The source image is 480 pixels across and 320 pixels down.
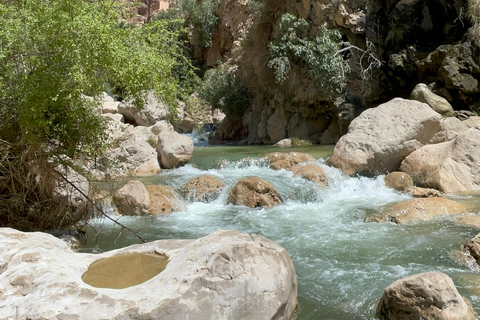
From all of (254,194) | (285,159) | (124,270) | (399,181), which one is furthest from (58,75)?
(285,159)

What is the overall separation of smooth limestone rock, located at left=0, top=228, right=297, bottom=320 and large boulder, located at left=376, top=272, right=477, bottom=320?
97cm

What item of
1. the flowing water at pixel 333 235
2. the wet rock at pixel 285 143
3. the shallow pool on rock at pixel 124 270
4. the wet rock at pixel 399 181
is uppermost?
the shallow pool on rock at pixel 124 270

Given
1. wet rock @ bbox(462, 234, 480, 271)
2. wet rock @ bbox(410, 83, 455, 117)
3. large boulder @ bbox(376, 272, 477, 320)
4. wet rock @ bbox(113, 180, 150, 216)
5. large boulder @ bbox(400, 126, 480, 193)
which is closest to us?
large boulder @ bbox(376, 272, 477, 320)

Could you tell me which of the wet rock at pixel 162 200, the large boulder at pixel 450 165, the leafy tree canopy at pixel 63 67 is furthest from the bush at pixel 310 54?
the leafy tree canopy at pixel 63 67

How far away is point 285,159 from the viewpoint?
41.2 feet

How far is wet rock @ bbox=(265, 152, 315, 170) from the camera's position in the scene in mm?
12203

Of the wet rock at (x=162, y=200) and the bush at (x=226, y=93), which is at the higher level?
the bush at (x=226, y=93)

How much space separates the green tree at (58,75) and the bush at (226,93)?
16401mm

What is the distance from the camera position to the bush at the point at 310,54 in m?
16.8

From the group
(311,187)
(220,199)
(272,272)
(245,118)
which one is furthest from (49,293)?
(245,118)

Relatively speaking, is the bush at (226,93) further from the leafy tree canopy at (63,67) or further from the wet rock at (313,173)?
the leafy tree canopy at (63,67)

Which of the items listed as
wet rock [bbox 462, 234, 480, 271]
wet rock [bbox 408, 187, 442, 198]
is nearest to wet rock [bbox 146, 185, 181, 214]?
wet rock [bbox 408, 187, 442, 198]

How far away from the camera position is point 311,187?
32.9 feet

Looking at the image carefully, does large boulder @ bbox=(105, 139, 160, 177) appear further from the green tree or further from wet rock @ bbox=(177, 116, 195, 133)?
wet rock @ bbox=(177, 116, 195, 133)
